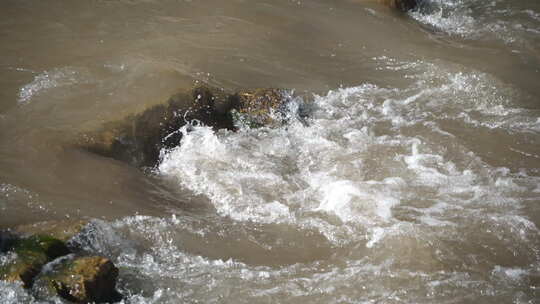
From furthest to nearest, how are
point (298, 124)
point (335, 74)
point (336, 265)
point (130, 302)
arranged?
point (335, 74), point (298, 124), point (336, 265), point (130, 302)

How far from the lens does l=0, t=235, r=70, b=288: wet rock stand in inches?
156

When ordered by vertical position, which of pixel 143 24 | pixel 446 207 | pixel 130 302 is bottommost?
pixel 130 302

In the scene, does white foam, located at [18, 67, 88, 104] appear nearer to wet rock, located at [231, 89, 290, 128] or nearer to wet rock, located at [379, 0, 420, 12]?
wet rock, located at [231, 89, 290, 128]

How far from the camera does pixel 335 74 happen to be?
823 centimetres

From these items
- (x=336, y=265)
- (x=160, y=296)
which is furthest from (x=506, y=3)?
(x=160, y=296)

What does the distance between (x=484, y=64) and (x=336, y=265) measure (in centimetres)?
556

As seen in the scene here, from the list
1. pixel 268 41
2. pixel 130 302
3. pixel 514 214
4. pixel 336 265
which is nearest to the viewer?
pixel 130 302

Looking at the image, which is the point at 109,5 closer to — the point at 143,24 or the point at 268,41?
the point at 143,24

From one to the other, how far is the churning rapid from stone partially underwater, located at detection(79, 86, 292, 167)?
0.15 meters

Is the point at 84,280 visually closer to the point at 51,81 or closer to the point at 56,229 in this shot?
the point at 56,229

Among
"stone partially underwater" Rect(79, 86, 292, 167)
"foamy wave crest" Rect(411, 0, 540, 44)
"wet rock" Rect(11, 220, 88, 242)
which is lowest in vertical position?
"wet rock" Rect(11, 220, 88, 242)

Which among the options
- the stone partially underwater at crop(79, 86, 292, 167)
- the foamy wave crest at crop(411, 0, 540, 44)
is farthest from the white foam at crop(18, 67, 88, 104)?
the foamy wave crest at crop(411, 0, 540, 44)

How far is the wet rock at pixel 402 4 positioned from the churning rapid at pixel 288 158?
87 cm

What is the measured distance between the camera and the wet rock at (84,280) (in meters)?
3.94
